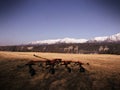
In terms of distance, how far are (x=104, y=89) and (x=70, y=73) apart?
287 centimetres

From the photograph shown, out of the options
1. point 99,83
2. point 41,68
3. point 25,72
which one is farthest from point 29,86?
point 99,83

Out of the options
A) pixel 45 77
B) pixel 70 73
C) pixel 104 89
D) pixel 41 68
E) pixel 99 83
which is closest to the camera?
pixel 104 89

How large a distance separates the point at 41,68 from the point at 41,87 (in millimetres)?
2964

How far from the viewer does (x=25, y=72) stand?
10.7 m

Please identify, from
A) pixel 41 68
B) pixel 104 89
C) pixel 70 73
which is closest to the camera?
pixel 104 89

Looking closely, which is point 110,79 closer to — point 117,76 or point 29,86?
point 117,76

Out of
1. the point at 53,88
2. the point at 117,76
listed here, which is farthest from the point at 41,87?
the point at 117,76

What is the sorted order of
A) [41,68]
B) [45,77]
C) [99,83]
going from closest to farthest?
[99,83]
[45,77]
[41,68]

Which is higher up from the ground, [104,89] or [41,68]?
[41,68]

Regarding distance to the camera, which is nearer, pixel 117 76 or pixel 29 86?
pixel 29 86

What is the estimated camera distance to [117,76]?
10.4m

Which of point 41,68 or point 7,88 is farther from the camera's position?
point 41,68

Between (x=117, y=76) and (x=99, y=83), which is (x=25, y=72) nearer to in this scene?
(x=99, y=83)

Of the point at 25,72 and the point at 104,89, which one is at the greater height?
the point at 25,72
